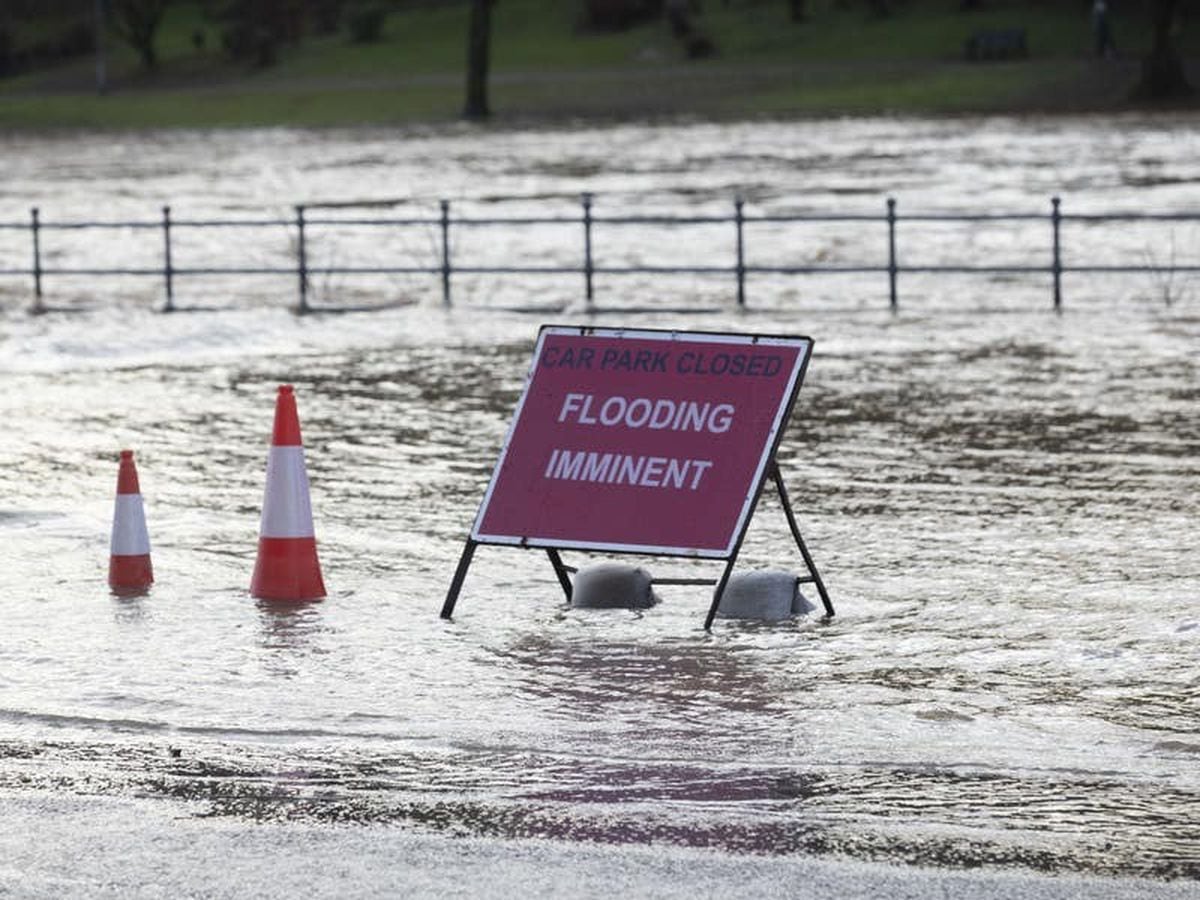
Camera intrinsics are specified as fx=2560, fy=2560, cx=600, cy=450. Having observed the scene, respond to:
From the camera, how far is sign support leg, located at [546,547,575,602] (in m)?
10.5

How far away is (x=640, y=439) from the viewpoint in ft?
34.2

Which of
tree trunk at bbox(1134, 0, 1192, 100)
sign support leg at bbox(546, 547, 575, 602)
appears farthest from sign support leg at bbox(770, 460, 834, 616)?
tree trunk at bbox(1134, 0, 1192, 100)

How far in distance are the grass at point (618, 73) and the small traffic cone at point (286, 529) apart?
5374 cm

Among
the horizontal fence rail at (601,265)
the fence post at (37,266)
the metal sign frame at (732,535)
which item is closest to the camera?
the metal sign frame at (732,535)

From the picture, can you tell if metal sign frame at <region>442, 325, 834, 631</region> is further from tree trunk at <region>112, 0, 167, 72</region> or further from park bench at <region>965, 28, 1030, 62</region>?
tree trunk at <region>112, 0, 167, 72</region>

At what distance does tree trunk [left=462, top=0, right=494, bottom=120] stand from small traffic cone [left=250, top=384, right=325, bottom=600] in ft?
187

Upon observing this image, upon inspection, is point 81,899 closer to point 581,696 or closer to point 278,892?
point 278,892

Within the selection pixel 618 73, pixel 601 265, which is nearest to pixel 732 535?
pixel 601 265

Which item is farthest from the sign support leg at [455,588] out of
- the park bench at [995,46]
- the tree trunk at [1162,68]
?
the park bench at [995,46]

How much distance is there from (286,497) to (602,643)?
1.62m

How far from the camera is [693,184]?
43625 mm

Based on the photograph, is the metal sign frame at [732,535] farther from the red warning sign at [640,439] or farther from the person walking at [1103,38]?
the person walking at [1103,38]

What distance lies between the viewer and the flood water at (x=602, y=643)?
6980 mm

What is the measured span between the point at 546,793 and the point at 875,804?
953 millimetres
